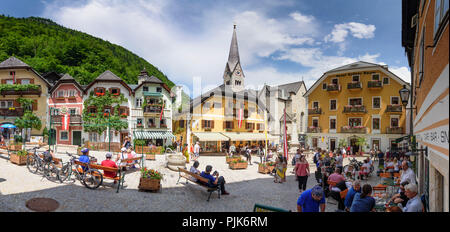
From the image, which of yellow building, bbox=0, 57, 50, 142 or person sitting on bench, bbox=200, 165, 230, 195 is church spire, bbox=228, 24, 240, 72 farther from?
person sitting on bench, bbox=200, 165, 230, 195

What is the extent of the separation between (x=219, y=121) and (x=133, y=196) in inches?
981

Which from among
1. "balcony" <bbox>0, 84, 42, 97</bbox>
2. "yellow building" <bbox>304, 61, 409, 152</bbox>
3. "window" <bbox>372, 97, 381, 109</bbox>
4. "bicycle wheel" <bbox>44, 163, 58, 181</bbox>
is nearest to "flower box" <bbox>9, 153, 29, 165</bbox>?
"bicycle wheel" <bbox>44, 163, 58, 181</bbox>

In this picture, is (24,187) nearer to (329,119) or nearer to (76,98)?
(76,98)

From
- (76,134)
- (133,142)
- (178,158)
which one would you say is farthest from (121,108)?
(178,158)

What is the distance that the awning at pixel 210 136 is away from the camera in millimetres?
28922

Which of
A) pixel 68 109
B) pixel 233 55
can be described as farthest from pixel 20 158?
pixel 233 55

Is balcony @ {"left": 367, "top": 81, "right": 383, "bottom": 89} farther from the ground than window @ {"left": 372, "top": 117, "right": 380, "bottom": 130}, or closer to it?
farther from the ground

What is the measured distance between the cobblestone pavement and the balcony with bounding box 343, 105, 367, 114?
24881 mm

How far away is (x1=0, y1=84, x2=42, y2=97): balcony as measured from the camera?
31.7 m

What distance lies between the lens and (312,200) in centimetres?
496

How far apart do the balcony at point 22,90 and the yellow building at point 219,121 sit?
18503 mm

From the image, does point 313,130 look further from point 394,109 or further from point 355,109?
point 394,109

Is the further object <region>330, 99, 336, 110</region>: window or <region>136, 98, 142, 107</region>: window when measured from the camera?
<region>330, 99, 336, 110</region>: window
